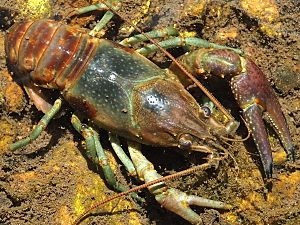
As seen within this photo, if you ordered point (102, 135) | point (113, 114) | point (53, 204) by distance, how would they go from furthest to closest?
point (102, 135) < point (113, 114) < point (53, 204)

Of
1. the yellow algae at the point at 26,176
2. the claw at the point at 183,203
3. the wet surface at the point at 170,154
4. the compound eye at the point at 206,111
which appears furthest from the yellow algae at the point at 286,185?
the yellow algae at the point at 26,176

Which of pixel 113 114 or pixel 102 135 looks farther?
pixel 102 135

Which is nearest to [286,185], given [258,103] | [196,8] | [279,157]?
[279,157]

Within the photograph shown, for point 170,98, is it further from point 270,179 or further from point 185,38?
point 270,179

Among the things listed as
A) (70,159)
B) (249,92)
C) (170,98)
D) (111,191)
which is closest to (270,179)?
(249,92)

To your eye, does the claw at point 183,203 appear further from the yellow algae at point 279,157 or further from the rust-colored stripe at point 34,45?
the rust-colored stripe at point 34,45

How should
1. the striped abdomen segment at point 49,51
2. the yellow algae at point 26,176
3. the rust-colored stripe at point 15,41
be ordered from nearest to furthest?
the yellow algae at point 26,176
the striped abdomen segment at point 49,51
the rust-colored stripe at point 15,41
